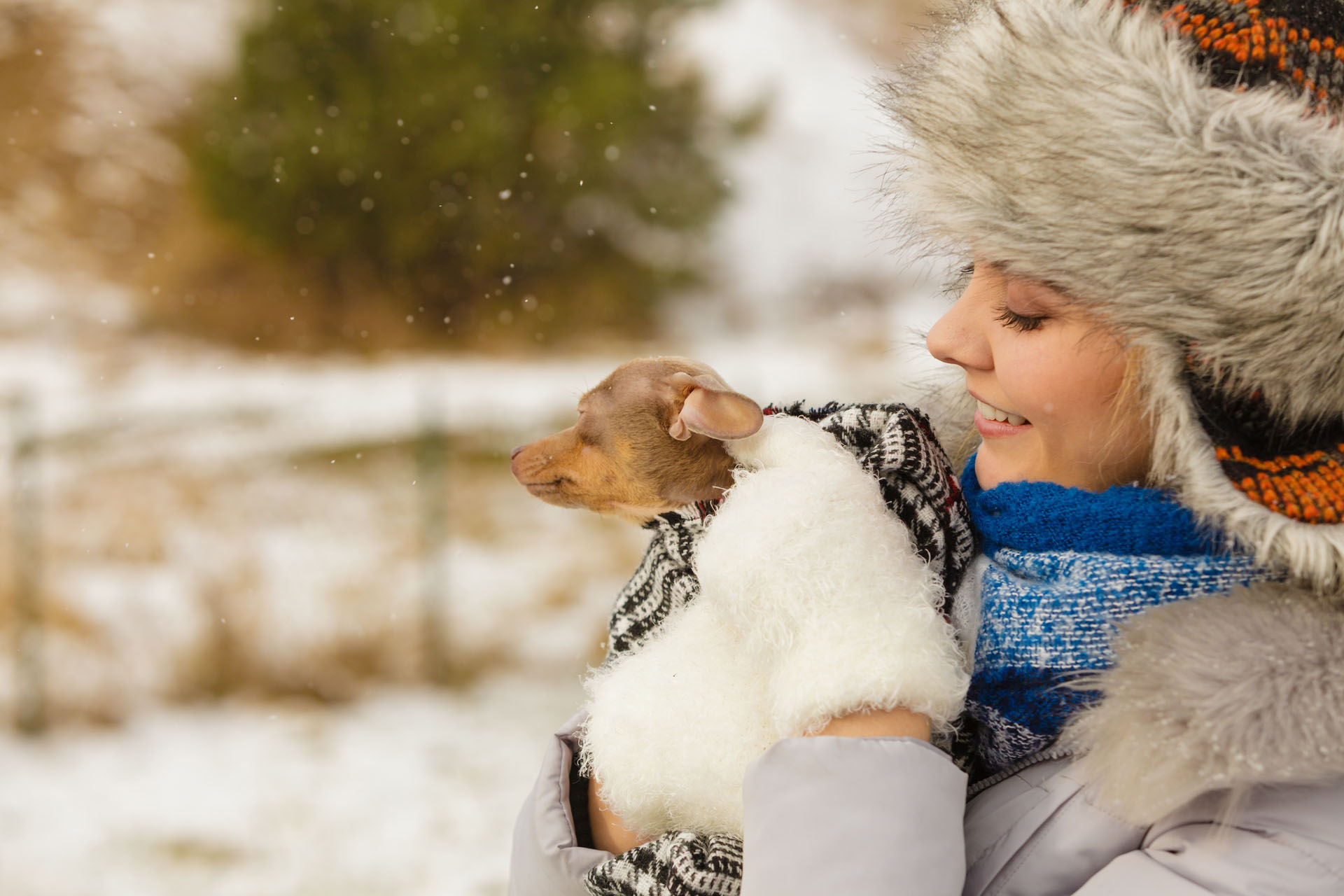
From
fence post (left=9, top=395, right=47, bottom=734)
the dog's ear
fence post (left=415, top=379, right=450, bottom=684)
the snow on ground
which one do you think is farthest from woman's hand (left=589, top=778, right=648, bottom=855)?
fence post (left=9, top=395, right=47, bottom=734)

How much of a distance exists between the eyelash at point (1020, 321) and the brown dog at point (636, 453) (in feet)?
1.24

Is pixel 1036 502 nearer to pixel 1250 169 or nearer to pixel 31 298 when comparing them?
pixel 1250 169

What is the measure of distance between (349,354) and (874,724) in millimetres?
7812

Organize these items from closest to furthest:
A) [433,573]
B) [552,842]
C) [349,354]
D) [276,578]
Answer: [552,842], [433,573], [276,578], [349,354]

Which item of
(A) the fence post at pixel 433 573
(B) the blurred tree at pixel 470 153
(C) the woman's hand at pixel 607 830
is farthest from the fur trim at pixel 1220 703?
(B) the blurred tree at pixel 470 153

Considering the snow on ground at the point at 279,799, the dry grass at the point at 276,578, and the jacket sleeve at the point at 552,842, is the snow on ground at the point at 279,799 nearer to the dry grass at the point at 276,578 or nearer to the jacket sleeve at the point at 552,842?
the dry grass at the point at 276,578

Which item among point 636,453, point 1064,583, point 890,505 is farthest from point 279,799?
point 1064,583

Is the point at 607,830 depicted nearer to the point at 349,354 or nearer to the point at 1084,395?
the point at 1084,395

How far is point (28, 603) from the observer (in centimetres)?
435

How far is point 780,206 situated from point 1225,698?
860 cm

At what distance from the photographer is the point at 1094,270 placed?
84 cm

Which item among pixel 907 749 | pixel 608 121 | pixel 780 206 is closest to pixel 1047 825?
pixel 907 749

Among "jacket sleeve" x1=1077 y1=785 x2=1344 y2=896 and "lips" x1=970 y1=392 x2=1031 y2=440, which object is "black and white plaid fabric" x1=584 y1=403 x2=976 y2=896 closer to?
"lips" x1=970 y1=392 x2=1031 y2=440

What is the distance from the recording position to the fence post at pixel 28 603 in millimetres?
4266
